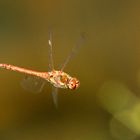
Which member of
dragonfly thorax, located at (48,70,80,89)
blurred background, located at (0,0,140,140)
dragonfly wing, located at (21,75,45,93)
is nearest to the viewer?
dragonfly thorax, located at (48,70,80,89)

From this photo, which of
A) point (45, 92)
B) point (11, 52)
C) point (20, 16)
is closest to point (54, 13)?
point (20, 16)

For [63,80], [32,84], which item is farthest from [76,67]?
[63,80]

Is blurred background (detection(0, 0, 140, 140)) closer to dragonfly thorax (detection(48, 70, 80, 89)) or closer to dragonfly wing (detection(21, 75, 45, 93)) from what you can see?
dragonfly wing (detection(21, 75, 45, 93))

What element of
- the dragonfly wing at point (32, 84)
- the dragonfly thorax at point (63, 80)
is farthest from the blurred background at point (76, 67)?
the dragonfly thorax at point (63, 80)

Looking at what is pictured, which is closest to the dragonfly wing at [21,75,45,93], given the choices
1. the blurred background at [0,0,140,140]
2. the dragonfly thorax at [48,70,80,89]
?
the dragonfly thorax at [48,70,80,89]

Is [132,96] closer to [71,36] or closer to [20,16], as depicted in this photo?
[71,36]

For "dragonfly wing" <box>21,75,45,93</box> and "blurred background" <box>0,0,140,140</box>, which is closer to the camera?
"dragonfly wing" <box>21,75,45,93</box>
